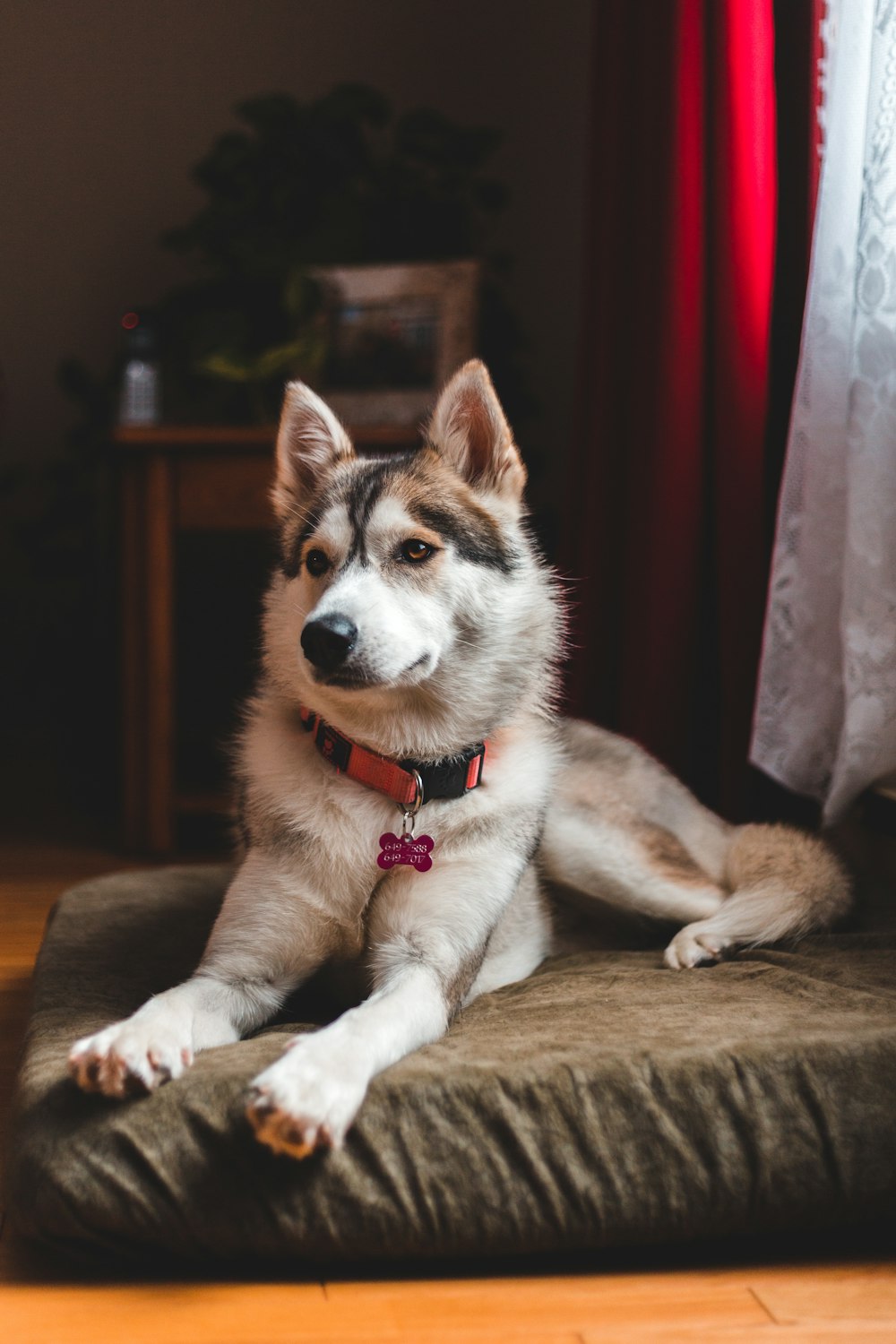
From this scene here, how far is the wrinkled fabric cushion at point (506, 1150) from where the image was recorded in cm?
121

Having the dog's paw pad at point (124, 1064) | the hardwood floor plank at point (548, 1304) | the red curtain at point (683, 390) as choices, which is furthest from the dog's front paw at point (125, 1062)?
the red curtain at point (683, 390)

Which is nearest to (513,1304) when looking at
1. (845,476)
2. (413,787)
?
(413,787)

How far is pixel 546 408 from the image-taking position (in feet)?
14.7

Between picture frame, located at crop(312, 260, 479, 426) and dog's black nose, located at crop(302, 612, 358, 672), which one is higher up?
picture frame, located at crop(312, 260, 479, 426)

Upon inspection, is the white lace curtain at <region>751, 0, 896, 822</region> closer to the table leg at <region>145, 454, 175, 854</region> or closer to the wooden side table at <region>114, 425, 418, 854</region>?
the wooden side table at <region>114, 425, 418, 854</region>

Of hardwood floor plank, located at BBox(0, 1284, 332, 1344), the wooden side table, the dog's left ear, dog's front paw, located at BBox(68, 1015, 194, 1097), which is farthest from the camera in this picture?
the wooden side table

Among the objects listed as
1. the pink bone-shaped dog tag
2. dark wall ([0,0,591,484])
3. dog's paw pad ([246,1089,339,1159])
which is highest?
dark wall ([0,0,591,484])

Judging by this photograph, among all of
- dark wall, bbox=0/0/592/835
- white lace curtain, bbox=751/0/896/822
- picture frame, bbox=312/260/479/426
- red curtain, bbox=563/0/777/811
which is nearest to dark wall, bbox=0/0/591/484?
dark wall, bbox=0/0/592/835

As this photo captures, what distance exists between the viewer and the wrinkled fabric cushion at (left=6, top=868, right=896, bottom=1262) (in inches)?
47.6

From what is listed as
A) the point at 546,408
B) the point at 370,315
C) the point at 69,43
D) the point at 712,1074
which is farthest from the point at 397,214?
the point at 712,1074

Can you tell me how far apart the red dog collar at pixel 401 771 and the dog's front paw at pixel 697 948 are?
418 millimetres

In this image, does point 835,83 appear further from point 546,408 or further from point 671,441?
point 546,408

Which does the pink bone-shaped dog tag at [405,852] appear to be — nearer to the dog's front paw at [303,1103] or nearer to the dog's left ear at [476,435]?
the dog's front paw at [303,1103]

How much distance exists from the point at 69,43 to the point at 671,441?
3563 mm
